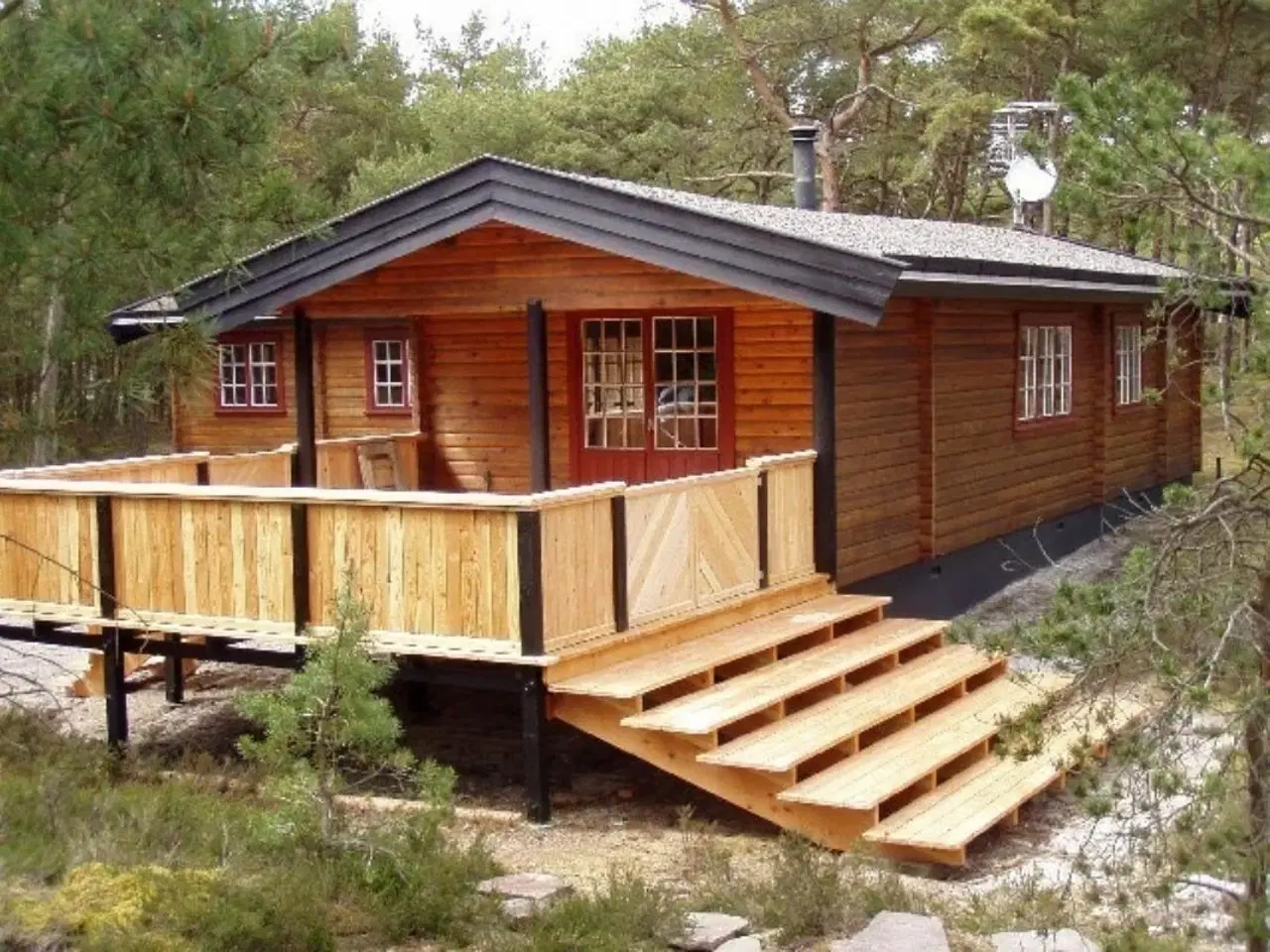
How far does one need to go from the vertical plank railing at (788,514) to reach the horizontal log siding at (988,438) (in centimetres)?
215

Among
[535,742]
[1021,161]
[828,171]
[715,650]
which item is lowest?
[535,742]

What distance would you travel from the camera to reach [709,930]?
20.7 feet

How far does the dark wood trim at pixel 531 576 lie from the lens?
8523 millimetres

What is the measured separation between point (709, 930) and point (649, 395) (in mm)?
6955

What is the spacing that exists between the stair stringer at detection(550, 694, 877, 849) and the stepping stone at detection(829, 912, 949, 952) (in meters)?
1.61

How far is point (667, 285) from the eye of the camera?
11.9 metres

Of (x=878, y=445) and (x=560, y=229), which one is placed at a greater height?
(x=560, y=229)

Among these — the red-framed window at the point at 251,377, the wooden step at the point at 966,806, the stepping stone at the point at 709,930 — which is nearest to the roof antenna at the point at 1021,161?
the wooden step at the point at 966,806

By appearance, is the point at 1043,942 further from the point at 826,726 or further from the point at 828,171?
the point at 828,171

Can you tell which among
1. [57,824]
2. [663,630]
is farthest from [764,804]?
[57,824]

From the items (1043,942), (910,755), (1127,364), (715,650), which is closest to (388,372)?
(1127,364)

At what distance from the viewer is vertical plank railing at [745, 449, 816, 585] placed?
10.8 metres

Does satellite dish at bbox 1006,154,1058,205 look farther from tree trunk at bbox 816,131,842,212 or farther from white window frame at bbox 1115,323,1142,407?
tree trunk at bbox 816,131,842,212

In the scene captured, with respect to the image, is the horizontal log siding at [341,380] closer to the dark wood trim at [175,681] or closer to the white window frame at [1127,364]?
the dark wood trim at [175,681]
